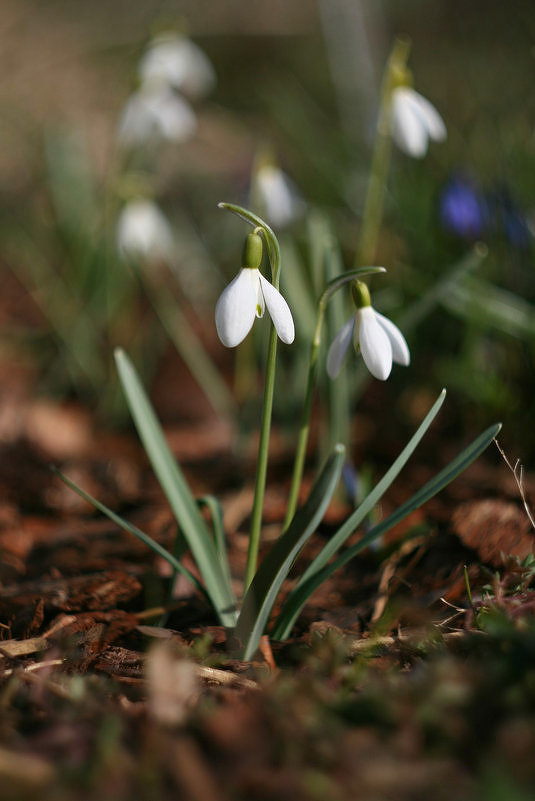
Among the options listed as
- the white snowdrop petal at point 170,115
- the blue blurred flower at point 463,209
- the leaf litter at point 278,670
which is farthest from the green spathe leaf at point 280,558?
the white snowdrop petal at point 170,115

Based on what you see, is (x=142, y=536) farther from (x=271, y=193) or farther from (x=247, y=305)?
(x=271, y=193)

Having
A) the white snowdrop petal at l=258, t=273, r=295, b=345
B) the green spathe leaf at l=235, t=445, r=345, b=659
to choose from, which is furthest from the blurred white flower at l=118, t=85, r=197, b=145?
the green spathe leaf at l=235, t=445, r=345, b=659

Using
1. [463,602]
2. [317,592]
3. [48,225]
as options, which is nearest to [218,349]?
[48,225]

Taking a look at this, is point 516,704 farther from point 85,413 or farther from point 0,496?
point 85,413

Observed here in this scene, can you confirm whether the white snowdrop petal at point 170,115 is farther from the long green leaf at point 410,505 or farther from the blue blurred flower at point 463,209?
the long green leaf at point 410,505

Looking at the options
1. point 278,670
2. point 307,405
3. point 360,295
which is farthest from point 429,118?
point 278,670
